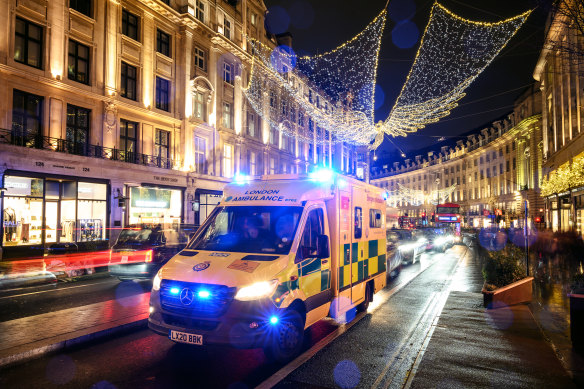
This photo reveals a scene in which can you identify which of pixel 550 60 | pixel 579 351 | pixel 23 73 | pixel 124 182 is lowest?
A: pixel 579 351

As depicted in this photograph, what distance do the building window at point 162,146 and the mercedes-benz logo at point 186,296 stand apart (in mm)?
22600

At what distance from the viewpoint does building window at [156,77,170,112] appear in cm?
2678

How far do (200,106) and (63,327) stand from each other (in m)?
25.1

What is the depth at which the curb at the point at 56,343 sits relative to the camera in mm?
5405

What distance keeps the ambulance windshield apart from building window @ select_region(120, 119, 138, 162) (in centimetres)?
1977

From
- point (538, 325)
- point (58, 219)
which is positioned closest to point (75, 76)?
point (58, 219)

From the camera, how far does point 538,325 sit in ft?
24.8

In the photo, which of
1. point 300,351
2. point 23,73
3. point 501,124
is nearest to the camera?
point 300,351

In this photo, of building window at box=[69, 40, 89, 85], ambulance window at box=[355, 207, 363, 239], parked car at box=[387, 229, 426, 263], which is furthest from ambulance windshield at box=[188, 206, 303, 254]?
building window at box=[69, 40, 89, 85]

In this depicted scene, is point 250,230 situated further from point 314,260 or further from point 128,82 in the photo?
point 128,82

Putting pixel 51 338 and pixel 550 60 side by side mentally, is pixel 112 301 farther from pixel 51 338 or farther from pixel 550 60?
pixel 550 60

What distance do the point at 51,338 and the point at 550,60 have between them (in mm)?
36399

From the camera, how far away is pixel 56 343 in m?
5.90

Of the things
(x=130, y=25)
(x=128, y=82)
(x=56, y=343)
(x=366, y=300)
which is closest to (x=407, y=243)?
(x=366, y=300)
